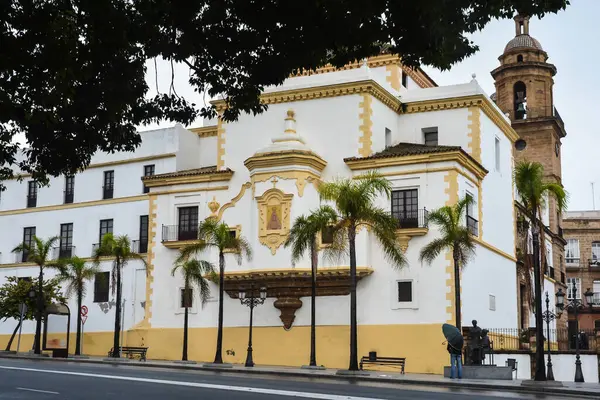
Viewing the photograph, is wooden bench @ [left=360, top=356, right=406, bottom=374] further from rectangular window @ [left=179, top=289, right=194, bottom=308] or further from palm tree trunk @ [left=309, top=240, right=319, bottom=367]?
rectangular window @ [left=179, top=289, right=194, bottom=308]

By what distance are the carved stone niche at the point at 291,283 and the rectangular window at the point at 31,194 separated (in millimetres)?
18851

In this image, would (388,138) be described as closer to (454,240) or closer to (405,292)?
(405,292)

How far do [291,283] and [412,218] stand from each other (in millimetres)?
5747

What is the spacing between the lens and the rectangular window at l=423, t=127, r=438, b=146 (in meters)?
40.9

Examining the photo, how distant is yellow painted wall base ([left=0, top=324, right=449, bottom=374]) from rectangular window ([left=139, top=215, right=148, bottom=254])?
18.1 ft

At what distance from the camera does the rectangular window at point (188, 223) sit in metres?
41.3

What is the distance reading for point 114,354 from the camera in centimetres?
4222

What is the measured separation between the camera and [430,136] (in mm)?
41312

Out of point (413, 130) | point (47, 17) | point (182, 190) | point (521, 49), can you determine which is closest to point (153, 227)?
point (182, 190)

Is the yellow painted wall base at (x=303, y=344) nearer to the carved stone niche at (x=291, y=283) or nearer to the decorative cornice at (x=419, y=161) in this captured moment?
the carved stone niche at (x=291, y=283)

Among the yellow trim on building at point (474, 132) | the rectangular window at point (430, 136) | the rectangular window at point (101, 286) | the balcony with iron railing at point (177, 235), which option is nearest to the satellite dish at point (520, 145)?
the rectangular window at point (430, 136)

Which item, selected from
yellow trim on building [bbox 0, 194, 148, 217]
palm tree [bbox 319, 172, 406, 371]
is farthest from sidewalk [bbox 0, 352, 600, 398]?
yellow trim on building [bbox 0, 194, 148, 217]

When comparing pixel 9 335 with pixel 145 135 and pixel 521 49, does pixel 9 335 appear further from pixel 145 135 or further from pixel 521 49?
pixel 521 49

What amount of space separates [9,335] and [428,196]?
27852mm
